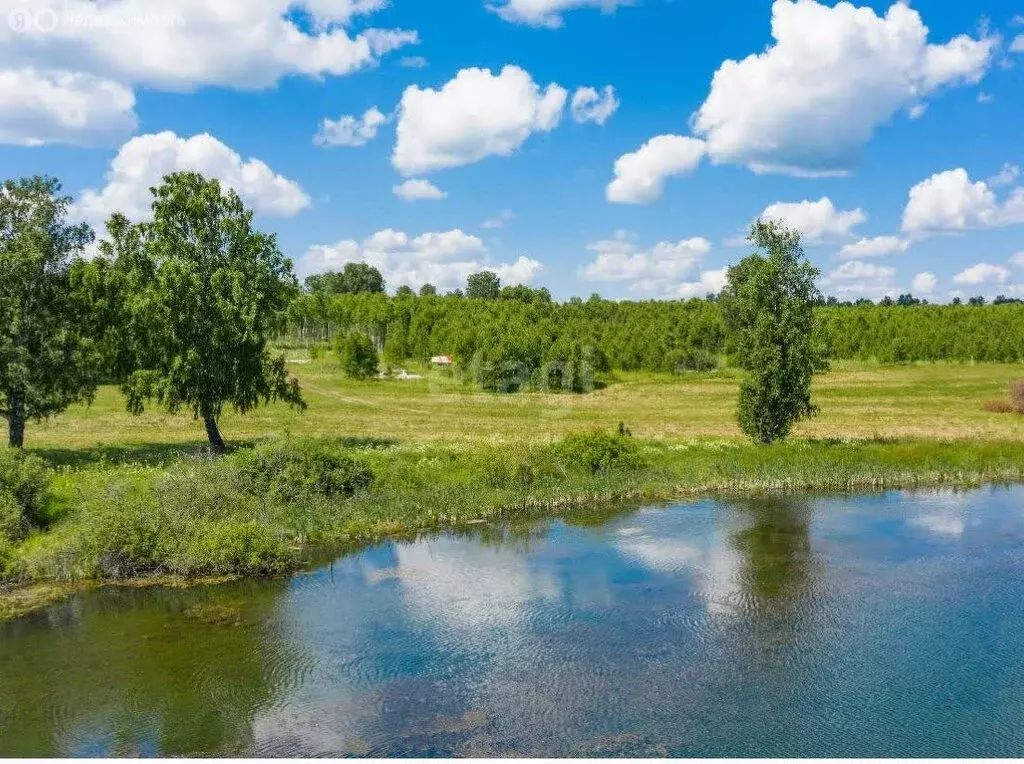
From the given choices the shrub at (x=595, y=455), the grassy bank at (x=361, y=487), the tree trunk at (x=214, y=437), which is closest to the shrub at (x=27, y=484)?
the grassy bank at (x=361, y=487)

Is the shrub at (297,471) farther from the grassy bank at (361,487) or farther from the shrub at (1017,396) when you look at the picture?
the shrub at (1017,396)

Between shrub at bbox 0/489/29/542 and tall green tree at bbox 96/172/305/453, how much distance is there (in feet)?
46.4

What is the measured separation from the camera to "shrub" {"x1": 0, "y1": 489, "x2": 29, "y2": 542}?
27859 millimetres

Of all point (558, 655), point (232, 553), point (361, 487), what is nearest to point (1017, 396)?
point (361, 487)

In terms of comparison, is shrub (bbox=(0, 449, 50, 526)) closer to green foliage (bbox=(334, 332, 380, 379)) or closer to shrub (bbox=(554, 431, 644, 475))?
shrub (bbox=(554, 431, 644, 475))

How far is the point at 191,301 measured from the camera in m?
43.1

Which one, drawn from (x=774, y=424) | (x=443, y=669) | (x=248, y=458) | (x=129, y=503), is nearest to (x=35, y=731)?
(x=443, y=669)

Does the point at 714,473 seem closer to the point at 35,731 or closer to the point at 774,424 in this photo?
the point at 774,424

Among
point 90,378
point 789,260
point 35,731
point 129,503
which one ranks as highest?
point 789,260

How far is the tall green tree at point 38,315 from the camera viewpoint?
40.3 meters

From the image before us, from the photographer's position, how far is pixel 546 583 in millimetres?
26656

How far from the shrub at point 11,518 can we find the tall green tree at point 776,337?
3546 centimetres

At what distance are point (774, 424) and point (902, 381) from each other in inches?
2608

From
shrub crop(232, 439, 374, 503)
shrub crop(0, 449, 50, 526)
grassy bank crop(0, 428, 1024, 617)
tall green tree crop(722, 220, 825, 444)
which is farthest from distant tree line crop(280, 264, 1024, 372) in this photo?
shrub crop(0, 449, 50, 526)
